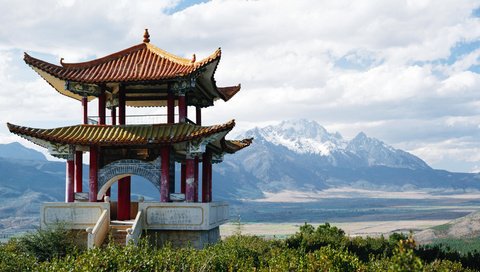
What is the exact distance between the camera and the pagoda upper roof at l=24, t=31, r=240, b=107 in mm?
29016

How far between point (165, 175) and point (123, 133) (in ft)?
8.38

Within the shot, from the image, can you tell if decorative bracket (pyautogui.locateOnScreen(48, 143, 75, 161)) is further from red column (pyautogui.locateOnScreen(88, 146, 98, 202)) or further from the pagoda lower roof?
red column (pyautogui.locateOnScreen(88, 146, 98, 202))

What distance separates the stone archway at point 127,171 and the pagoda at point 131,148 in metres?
0.04

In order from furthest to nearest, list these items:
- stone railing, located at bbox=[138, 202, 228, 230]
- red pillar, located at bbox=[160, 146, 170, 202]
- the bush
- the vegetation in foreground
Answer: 1. red pillar, located at bbox=[160, 146, 170, 202]
2. stone railing, located at bbox=[138, 202, 228, 230]
3. the bush
4. the vegetation in foreground

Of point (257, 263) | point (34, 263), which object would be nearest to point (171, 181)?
point (257, 263)

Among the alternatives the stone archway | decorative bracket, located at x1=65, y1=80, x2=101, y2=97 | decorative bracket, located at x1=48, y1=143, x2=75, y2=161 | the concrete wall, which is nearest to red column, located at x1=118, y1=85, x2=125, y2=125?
decorative bracket, located at x1=65, y1=80, x2=101, y2=97

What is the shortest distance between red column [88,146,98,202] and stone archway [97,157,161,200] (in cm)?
17

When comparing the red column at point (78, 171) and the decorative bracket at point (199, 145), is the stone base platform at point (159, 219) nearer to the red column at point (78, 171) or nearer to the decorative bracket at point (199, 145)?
the red column at point (78, 171)

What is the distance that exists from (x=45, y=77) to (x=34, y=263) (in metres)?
10.9

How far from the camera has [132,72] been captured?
29.9m

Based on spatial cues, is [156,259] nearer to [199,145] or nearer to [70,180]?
[199,145]

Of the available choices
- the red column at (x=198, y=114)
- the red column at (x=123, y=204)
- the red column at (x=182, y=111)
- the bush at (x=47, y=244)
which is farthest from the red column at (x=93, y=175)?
the red column at (x=198, y=114)

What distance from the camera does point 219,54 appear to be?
28188mm

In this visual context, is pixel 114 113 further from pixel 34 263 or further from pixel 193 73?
pixel 34 263
